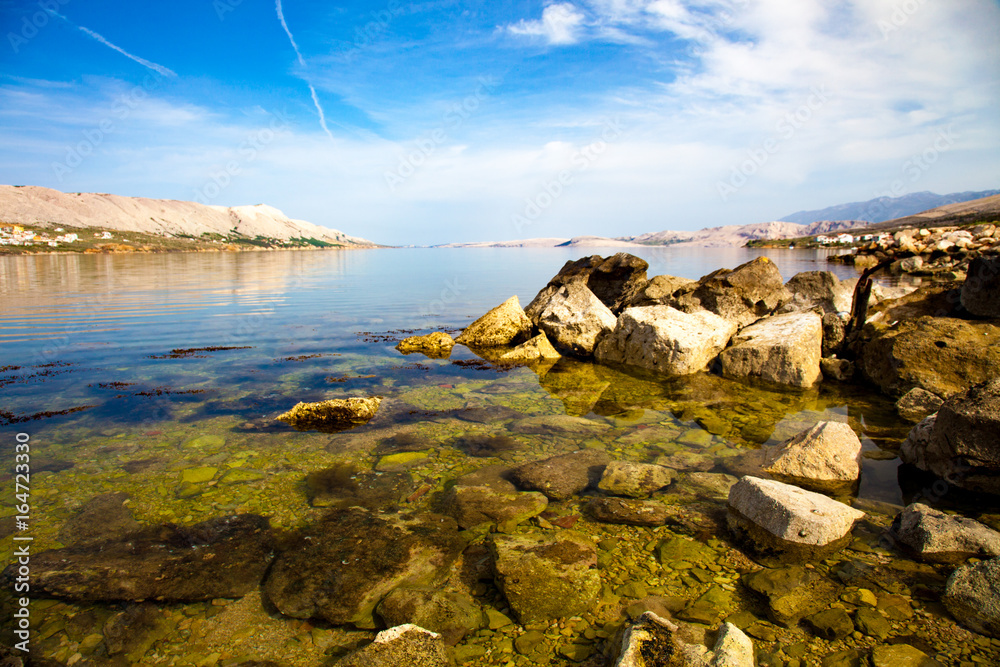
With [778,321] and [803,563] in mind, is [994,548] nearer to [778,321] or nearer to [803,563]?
[803,563]

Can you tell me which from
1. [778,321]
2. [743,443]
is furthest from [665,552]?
[778,321]

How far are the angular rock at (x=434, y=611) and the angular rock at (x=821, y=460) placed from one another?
5025mm

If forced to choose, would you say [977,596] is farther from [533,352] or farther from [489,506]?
[533,352]

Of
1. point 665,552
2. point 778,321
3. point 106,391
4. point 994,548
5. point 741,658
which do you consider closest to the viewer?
point 741,658

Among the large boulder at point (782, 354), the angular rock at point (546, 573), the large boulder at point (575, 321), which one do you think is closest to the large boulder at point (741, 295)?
the large boulder at point (782, 354)

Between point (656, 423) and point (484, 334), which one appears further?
point (484, 334)

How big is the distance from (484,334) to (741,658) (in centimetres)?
1447

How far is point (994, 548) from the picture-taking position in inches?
187

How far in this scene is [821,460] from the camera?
22.0 feet

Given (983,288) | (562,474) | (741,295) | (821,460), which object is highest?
(983,288)

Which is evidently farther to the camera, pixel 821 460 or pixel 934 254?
pixel 934 254

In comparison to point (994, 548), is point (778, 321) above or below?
above

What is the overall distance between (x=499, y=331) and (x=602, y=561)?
1269cm

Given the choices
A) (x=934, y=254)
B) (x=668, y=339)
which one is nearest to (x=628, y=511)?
(x=668, y=339)
